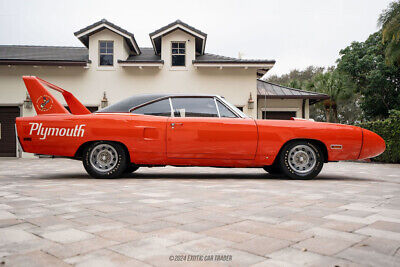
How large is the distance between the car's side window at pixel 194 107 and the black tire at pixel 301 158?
1.34m

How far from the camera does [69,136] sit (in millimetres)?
5684

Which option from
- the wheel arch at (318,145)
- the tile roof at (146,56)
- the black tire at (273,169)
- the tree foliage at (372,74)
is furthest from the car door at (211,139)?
the tree foliage at (372,74)

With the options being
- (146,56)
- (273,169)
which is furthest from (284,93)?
(273,169)

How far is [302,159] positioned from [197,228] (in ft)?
12.2

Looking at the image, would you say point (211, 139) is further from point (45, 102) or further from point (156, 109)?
point (45, 102)

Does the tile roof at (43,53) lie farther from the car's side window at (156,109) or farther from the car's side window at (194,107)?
the car's side window at (194,107)

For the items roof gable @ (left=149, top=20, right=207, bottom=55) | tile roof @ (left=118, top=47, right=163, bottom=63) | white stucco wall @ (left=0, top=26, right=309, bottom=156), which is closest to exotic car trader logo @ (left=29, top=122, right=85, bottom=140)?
white stucco wall @ (left=0, top=26, right=309, bottom=156)

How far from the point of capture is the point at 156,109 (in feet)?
19.5

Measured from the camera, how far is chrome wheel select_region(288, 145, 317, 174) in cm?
583

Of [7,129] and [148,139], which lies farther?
[7,129]

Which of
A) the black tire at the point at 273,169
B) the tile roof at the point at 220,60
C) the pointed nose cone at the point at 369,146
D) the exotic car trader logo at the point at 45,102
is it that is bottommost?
the black tire at the point at 273,169

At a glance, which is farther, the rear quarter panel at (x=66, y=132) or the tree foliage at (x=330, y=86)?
the tree foliage at (x=330, y=86)

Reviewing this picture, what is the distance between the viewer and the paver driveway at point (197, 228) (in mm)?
1951
